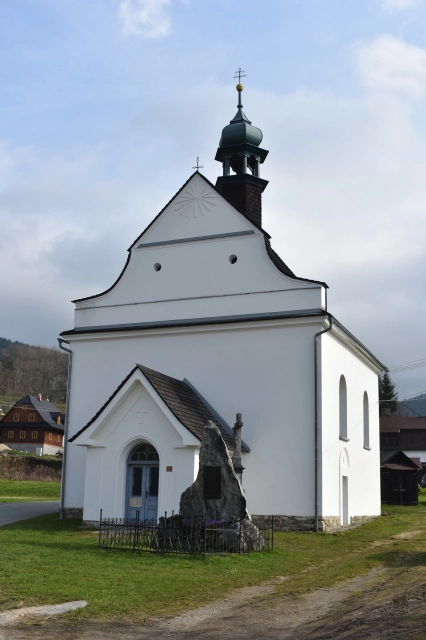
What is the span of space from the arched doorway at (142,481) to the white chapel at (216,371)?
0.11 feet

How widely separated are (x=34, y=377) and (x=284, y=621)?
94302mm

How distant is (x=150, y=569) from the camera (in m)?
11.3

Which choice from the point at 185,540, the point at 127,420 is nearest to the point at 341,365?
the point at 127,420

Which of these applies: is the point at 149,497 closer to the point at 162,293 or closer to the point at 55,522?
the point at 55,522

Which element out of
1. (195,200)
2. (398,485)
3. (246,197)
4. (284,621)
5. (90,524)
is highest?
(246,197)


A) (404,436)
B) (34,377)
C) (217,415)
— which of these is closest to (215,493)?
(217,415)

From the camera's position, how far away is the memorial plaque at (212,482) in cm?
1480

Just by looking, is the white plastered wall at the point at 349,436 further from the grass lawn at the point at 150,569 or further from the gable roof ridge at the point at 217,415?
the grass lawn at the point at 150,569

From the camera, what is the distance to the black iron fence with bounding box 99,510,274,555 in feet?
43.7

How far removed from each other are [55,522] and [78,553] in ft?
25.5

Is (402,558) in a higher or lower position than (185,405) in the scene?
lower

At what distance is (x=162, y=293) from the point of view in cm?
2266

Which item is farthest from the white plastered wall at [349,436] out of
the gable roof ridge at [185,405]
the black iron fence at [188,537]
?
the black iron fence at [188,537]

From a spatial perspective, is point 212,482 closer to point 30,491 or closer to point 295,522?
point 295,522
